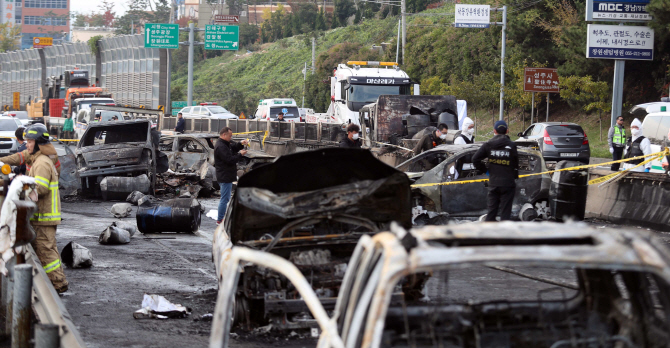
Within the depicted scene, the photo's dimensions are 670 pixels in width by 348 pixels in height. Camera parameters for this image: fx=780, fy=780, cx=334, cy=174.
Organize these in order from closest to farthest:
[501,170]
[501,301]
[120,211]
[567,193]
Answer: [501,301]
[501,170]
[567,193]
[120,211]

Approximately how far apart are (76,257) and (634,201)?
9101mm

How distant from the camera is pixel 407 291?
254 inches

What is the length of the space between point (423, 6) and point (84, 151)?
67727 mm

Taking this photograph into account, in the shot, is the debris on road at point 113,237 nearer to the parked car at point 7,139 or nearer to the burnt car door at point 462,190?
the burnt car door at point 462,190

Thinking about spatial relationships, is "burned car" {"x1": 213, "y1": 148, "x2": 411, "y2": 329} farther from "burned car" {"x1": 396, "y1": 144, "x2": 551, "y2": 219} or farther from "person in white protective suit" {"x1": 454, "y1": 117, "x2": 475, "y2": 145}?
"person in white protective suit" {"x1": 454, "y1": 117, "x2": 475, "y2": 145}

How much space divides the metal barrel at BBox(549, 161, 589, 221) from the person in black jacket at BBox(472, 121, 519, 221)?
5.09 feet

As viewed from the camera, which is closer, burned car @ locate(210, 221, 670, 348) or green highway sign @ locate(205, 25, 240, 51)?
burned car @ locate(210, 221, 670, 348)

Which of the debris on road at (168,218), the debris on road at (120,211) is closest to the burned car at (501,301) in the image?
the debris on road at (168,218)

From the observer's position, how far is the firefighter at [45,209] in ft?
25.5

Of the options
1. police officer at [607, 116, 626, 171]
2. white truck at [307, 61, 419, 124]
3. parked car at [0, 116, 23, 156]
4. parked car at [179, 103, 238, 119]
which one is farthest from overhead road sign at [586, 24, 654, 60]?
parked car at [179, 103, 238, 119]

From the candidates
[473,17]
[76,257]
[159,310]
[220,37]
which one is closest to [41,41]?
[220,37]

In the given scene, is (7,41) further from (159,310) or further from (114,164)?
(159,310)

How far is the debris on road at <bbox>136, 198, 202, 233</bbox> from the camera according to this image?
1256 cm

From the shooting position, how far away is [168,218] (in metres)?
12.6
